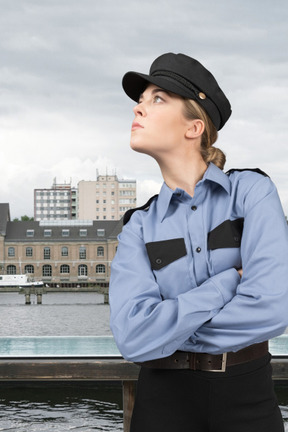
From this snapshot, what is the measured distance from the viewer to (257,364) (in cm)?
188

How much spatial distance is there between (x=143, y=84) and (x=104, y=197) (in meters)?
151

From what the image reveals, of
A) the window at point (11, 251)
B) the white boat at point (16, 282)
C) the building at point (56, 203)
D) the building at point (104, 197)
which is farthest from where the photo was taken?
the building at point (56, 203)

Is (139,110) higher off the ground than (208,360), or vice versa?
(139,110)

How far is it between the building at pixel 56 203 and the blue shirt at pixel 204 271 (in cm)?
16964

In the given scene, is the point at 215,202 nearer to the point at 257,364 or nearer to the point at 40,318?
the point at 257,364

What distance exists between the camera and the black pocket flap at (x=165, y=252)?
1.91 meters

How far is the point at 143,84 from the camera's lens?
2.03 m

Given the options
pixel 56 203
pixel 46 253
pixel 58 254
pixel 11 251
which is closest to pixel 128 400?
pixel 58 254

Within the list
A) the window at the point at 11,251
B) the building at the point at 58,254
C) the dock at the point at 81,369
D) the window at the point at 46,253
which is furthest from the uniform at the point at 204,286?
the window at the point at 11,251

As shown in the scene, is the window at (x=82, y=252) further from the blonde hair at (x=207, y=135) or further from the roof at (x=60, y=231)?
the blonde hair at (x=207, y=135)

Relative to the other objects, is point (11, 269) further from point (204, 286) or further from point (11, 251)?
point (204, 286)

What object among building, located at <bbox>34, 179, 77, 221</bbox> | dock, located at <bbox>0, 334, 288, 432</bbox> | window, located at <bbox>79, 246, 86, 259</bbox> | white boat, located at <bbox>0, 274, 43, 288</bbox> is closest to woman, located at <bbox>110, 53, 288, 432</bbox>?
dock, located at <bbox>0, 334, 288, 432</bbox>

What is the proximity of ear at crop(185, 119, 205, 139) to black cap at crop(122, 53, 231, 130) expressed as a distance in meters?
0.04

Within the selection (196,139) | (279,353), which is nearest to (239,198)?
(196,139)
